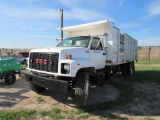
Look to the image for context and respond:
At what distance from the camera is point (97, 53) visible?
7.25 m

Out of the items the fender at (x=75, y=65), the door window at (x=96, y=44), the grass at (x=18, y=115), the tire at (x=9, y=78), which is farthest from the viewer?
the tire at (x=9, y=78)

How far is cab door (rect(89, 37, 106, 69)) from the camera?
7010 mm

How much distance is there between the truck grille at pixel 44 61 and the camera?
5.77m

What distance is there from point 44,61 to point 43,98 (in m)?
1.54

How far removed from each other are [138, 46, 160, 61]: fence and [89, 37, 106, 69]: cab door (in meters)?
25.4

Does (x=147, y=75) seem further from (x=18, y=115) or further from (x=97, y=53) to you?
(x=18, y=115)

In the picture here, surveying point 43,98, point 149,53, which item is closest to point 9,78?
point 43,98

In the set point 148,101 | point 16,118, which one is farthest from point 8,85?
point 148,101

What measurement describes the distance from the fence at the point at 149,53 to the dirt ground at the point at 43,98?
81.4 feet

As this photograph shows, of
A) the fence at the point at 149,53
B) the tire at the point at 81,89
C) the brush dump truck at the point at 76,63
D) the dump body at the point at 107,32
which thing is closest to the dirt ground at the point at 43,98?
the tire at the point at 81,89

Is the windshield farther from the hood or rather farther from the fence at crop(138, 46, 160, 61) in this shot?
the fence at crop(138, 46, 160, 61)

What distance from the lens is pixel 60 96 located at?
7.16 metres

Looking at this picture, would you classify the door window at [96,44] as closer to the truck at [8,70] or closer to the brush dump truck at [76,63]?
the brush dump truck at [76,63]

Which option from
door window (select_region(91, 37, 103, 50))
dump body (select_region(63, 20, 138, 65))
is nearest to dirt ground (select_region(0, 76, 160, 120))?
dump body (select_region(63, 20, 138, 65))
